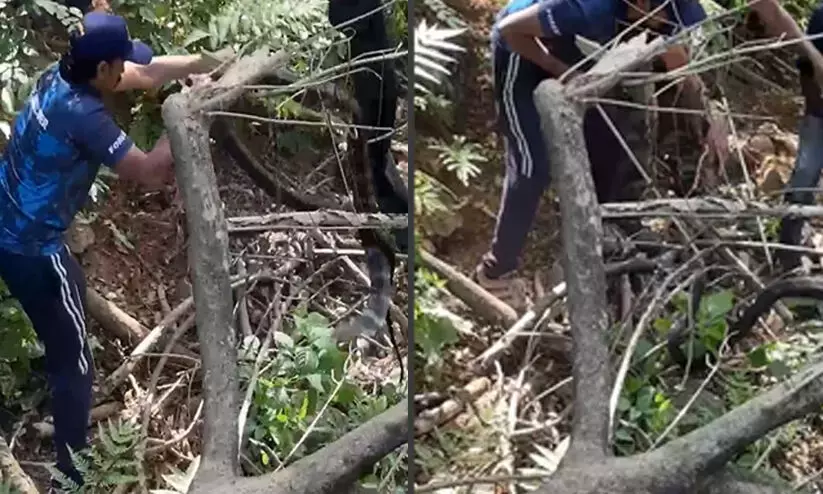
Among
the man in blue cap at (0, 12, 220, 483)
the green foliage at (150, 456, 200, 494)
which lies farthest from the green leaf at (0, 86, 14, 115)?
the green foliage at (150, 456, 200, 494)

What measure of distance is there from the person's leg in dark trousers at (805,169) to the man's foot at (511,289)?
24 centimetres

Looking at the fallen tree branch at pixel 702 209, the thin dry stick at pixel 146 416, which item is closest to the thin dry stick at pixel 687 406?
the fallen tree branch at pixel 702 209

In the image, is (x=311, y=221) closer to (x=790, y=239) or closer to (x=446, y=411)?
(x=446, y=411)

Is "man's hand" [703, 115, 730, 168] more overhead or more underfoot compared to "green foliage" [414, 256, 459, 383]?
more overhead

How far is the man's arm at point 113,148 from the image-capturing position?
2.76 ft

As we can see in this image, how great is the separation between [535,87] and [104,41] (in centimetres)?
40

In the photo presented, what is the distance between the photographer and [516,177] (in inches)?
32.2

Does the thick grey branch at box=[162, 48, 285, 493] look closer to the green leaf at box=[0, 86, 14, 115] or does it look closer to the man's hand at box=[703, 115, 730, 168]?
the green leaf at box=[0, 86, 14, 115]

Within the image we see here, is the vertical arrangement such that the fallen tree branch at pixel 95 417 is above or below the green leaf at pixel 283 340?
below

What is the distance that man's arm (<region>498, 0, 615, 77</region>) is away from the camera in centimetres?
77

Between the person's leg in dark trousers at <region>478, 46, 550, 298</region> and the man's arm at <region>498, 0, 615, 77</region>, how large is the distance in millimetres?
29

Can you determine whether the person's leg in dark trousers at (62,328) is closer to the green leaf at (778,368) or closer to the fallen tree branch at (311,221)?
the fallen tree branch at (311,221)

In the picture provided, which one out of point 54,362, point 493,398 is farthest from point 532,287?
point 54,362

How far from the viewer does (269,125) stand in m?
0.88
